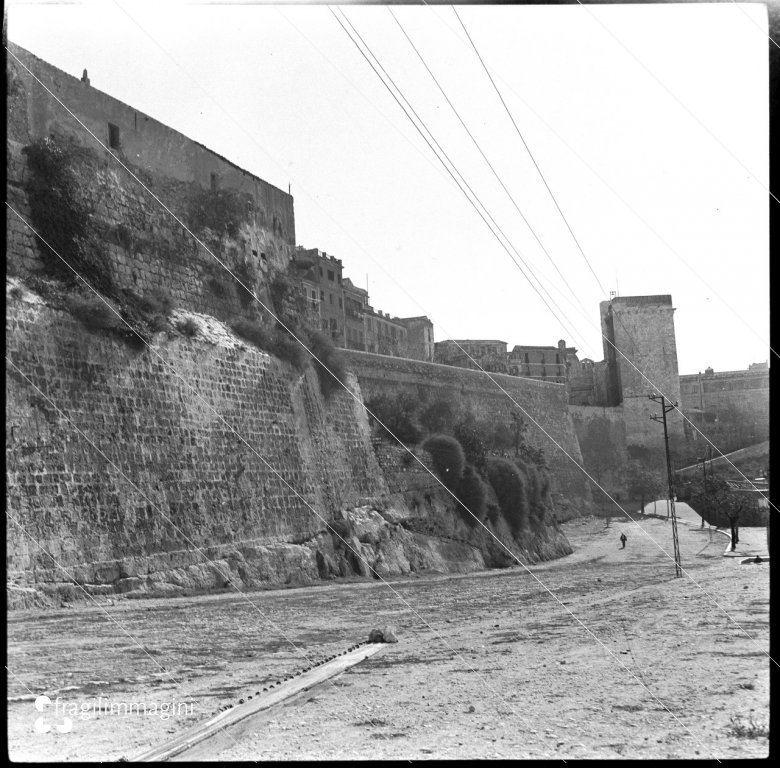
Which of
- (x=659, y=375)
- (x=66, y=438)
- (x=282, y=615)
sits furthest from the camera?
(x=659, y=375)

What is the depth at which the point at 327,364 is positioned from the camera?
15.7 metres

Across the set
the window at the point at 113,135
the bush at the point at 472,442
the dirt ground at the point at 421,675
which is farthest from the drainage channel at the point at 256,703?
the bush at the point at 472,442

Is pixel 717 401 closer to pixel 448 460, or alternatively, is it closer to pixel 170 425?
pixel 448 460

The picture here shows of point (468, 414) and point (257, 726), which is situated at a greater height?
point (468, 414)

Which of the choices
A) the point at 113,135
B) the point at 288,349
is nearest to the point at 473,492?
the point at 288,349

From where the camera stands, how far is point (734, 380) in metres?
39.1

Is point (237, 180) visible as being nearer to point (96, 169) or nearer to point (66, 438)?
point (96, 169)

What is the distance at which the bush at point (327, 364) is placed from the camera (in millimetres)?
14562

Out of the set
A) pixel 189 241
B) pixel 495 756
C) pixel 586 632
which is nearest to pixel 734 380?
pixel 189 241

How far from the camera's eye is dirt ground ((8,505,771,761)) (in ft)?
12.7

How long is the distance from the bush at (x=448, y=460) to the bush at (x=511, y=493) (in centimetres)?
62

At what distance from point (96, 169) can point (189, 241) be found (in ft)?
7.00

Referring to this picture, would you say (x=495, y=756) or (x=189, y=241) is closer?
(x=495, y=756)

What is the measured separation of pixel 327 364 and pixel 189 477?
222 inches
